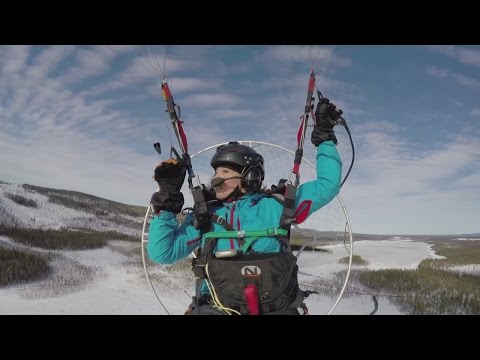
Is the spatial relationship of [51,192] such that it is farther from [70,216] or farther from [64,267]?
[64,267]

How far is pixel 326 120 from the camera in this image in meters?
3.43

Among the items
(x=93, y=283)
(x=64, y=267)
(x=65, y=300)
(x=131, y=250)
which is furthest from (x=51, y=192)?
(x=65, y=300)

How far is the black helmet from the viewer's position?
3.35 meters

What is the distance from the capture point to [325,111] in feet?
11.2

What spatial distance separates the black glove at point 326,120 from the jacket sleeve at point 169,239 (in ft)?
5.31

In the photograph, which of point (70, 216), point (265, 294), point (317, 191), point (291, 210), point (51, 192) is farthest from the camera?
point (51, 192)

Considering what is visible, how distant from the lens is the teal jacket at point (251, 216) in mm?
3016

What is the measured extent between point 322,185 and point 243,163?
2.79 feet

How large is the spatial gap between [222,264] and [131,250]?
10.1 meters

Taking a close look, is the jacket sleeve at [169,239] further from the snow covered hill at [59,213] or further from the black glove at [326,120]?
the snow covered hill at [59,213]

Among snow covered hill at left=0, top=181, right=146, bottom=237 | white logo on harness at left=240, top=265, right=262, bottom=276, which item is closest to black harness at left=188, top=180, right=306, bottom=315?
white logo on harness at left=240, top=265, right=262, bottom=276

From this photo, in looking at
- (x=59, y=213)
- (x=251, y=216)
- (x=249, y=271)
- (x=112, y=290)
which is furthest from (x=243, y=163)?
(x=59, y=213)

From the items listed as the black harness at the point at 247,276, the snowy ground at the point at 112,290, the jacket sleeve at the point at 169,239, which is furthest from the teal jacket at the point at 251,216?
the snowy ground at the point at 112,290

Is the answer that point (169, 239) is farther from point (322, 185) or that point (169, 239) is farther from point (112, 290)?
point (112, 290)
